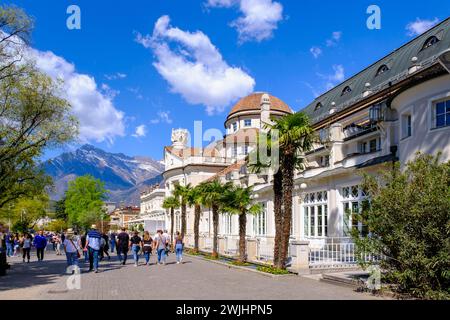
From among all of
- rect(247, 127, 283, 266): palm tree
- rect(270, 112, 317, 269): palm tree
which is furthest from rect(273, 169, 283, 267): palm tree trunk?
rect(270, 112, 317, 269): palm tree

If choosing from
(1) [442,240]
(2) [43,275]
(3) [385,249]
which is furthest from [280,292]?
(2) [43,275]

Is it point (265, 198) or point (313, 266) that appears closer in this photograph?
point (313, 266)

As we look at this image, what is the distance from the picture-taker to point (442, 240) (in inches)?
452

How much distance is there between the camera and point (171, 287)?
14.1m

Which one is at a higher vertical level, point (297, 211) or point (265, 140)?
point (265, 140)

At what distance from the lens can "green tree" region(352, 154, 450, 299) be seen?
37.8 feet

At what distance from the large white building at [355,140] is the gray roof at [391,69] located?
0.08m

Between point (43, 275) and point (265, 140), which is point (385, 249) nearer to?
point (265, 140)

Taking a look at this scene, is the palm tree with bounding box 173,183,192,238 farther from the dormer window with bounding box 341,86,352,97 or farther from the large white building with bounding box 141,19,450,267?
the dormer window with bounding box 341,86,352,97

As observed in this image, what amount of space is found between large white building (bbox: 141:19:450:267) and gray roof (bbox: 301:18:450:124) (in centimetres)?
8

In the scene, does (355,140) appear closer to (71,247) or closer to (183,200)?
(71,247)

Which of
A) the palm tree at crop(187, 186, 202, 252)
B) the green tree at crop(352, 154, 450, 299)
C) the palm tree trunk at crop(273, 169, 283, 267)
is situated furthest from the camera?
the palm tree at crop(187, 186, 202, 252)

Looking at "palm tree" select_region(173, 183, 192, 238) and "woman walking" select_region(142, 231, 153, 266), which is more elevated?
"palm tree" select_region(173, 183, 192, 238)

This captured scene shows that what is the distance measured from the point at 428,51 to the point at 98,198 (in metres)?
68.0
